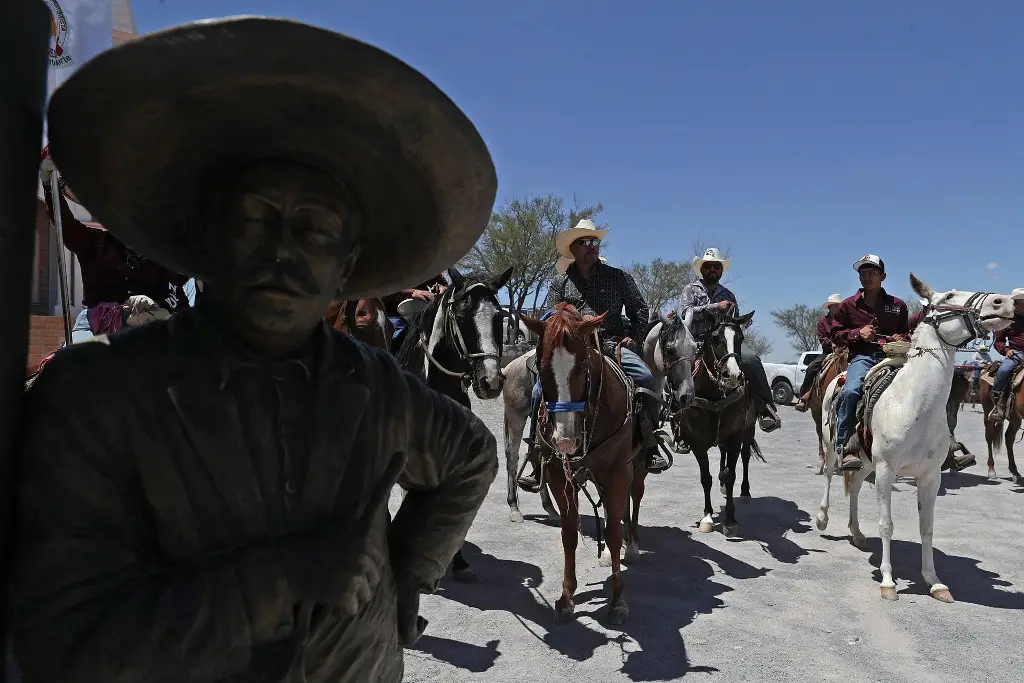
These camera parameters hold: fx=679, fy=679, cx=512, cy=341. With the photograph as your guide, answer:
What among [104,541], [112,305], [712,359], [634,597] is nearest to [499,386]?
[634,597]

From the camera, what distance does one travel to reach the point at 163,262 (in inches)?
55.6

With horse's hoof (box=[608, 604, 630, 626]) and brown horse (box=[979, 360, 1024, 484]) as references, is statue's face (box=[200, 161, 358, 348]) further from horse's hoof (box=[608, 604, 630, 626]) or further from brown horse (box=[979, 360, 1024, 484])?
brown horse (box=[979, 360, 1024, 484])

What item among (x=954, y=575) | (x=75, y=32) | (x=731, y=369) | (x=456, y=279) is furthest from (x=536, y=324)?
(x=954, y=575)

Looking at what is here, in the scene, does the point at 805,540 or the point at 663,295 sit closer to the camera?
the point at 805,540

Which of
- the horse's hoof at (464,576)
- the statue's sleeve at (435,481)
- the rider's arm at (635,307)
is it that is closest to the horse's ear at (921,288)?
the rider's arm at (635,307)

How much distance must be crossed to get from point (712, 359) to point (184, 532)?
751 cm

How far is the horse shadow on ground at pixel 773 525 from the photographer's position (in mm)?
7153

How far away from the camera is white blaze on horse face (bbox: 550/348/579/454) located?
4.80 metres

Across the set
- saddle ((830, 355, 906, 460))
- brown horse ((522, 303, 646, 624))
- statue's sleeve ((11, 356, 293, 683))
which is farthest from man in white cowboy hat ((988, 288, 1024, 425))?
statue's sleeve ((11, 356, 293, 683))

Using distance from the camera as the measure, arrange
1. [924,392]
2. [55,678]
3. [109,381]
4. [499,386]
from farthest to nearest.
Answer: [924,392]
[499,386]
[109,381]
[55,678]

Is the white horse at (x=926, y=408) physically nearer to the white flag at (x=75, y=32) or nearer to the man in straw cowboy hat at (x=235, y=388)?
the man in straw cowboy hat at (x=235, y=388)

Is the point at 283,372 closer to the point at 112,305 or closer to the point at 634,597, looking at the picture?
the point at 112,305

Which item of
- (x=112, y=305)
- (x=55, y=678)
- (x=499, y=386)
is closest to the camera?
(x=55, y=678)

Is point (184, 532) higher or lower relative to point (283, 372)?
lower
